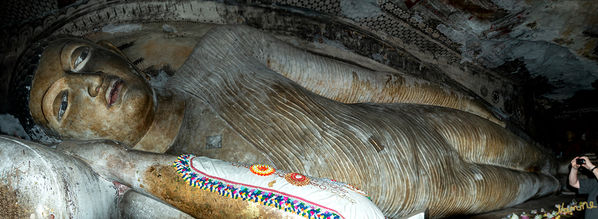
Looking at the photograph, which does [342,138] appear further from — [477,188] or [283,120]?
[477,188]

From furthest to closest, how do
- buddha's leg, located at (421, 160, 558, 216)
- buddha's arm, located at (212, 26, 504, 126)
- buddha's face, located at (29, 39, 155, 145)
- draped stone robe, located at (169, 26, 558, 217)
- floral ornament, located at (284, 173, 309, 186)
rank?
buddha's arm, located at (212, 26, 504, 126) < buddha's leg, located at (421, 160, 558, 216) < draped stone robe, located at (169, 26, 558, 217) < buddha's face, located at (29, 39, 155, 145) < floral ornament, located at (284, 173, 309, 186)

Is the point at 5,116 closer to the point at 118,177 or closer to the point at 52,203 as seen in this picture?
the point at 118,177

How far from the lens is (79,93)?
2064 millimetres

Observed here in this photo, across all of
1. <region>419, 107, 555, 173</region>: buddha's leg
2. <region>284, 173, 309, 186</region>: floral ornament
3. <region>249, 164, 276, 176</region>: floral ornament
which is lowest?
<region>249, 164, 276, 176</region>: floral ornament

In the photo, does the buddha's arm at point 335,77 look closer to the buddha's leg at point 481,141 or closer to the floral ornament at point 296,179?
the buddha's leg at point 481,141

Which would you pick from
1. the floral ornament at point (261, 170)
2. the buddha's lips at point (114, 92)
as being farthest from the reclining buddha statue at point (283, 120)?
the floral ornament at point (261, 170)

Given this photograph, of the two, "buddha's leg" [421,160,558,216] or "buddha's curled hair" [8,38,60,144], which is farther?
"buddha's leg" [421,160,558,216]

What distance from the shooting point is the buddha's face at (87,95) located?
2068mm

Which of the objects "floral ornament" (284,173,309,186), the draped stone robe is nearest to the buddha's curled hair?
the draped stone robe

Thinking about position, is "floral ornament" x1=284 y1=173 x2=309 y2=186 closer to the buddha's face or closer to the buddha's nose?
the buddha's face

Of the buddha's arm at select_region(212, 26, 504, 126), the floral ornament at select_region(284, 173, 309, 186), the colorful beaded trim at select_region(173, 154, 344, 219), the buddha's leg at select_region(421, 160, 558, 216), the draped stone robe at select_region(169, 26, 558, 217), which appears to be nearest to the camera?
the colorful beaded trim at select_region(173, 154, 344, 219)

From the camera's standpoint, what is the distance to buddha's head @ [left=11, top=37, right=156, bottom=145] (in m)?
2.07

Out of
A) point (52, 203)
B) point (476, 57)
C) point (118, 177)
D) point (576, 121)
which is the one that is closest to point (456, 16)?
point (476, 57)

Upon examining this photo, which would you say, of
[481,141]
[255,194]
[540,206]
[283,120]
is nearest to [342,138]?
[283,120]
